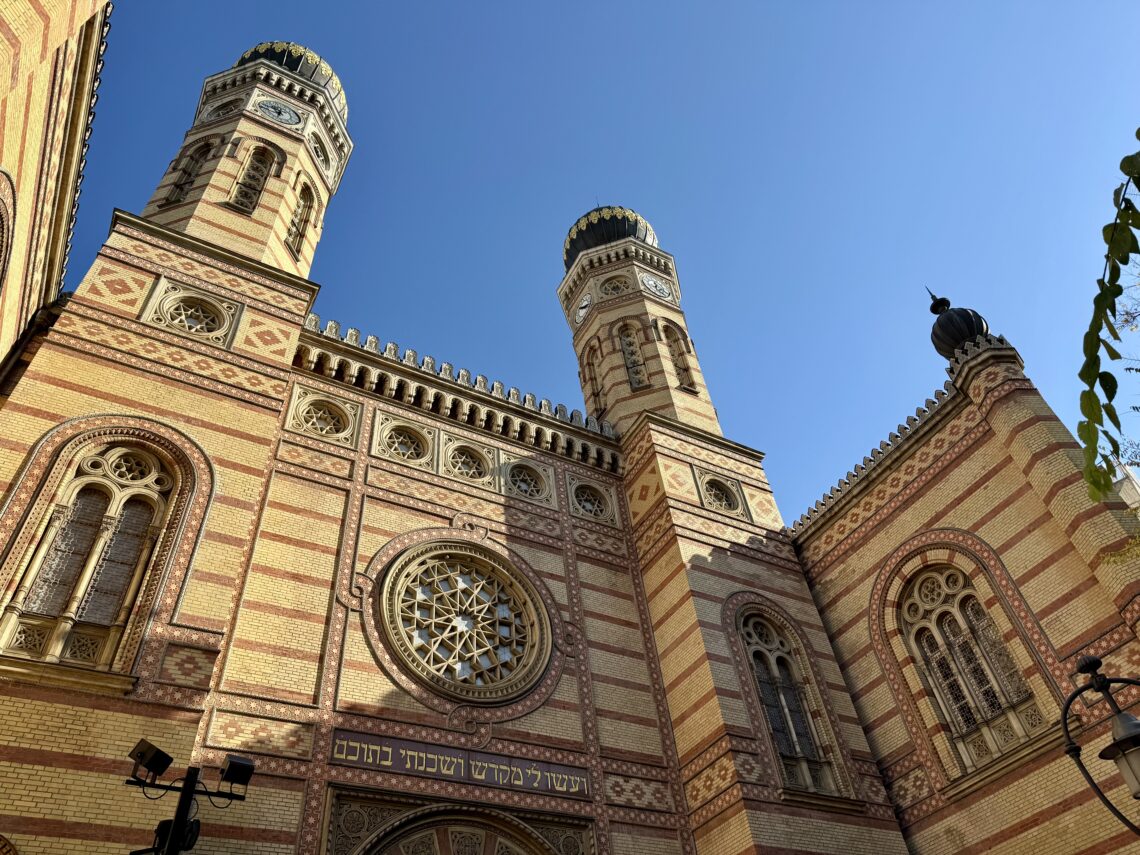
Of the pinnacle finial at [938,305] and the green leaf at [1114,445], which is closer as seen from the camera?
the green leaf at [1114,445]

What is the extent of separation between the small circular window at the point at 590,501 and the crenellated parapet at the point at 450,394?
1.72 feet

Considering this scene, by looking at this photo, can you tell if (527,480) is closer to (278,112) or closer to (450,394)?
(450,394)

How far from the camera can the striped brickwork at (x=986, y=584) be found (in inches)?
343

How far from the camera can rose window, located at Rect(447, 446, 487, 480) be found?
12039 mm

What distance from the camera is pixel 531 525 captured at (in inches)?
469

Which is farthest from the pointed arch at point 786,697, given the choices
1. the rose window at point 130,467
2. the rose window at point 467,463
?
the rose window at point 130,467

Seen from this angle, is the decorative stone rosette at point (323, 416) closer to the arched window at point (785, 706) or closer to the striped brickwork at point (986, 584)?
the arched window at point (785, 706)

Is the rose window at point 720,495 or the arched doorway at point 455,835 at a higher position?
the rose window at point 720,495

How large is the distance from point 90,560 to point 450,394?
6.05 meters

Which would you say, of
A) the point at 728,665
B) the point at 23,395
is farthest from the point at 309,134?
the point at 728,665

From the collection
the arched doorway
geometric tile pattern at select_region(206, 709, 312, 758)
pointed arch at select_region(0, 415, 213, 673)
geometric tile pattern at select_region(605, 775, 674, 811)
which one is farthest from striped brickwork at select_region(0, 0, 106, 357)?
geometric tile pattern at select_region(605, 775, 674, 811)

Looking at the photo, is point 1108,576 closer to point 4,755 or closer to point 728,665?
point 728,665

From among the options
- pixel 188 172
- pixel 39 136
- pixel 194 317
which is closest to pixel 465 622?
pixel 194 317

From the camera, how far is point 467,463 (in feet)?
40.3
